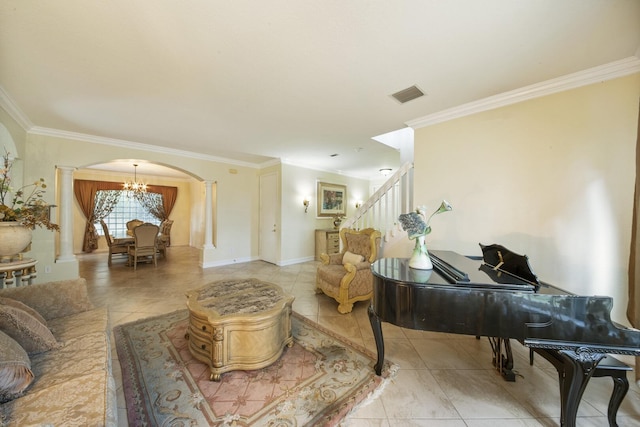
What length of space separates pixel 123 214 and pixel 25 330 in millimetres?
7796

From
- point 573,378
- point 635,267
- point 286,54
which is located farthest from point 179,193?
point 635,267

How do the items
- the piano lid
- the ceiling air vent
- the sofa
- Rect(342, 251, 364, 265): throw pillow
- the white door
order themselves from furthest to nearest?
the white door, Rect(342, 251, 364, 265): throw pillow, the ceiling air vent, the piano lid, the sofa

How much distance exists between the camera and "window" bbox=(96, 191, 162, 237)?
7123 mm

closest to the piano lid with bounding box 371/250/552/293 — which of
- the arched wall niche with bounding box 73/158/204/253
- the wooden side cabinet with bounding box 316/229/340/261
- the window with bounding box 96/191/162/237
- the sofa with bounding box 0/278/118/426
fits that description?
the sofa with bounding box 0/278/118/426

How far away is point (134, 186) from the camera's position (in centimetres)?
633

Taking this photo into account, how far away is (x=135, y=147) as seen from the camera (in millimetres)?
4090

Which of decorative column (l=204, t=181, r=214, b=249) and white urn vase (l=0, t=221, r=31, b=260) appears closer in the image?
white urn vase (l=0, t=221, r=31, b=260)

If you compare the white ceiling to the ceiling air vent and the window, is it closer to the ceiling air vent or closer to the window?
the ceiling air vent

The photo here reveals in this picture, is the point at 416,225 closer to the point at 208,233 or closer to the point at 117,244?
the point at 208,233

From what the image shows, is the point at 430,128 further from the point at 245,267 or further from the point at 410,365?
the point at 245,267

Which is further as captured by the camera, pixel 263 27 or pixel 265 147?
pixel 265 147

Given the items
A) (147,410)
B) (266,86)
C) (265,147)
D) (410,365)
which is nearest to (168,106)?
(266,86)

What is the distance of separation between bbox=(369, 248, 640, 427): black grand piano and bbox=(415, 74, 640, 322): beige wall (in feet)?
3.36

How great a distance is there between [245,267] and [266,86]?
4.05 m
